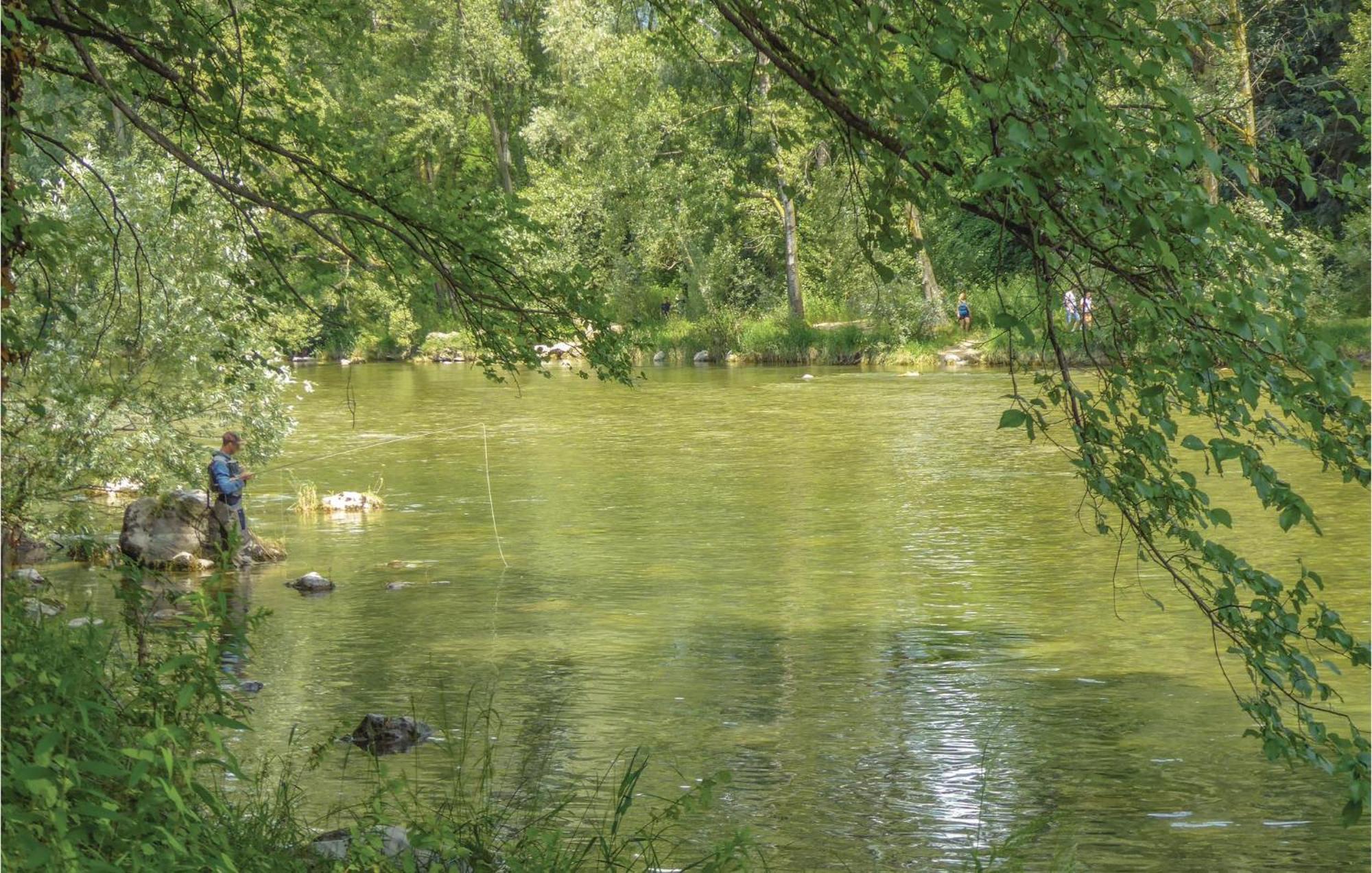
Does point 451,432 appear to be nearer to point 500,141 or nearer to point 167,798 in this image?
point 167,798

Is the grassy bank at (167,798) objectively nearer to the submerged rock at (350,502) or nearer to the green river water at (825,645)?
the green river water at (825,645)

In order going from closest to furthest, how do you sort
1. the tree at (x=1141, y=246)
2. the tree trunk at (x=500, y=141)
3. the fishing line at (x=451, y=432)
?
the tree at (x=1141, y=246) < the fishing line at (x=451, y=432) < the tree trunk at (x=500, y=141)

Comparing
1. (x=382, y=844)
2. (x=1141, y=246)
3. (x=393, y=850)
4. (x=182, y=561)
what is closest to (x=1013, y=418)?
(x=1141, y=246)

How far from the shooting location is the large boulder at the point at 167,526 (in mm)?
16750

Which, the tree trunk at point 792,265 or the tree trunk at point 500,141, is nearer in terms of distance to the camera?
the tree trunk at point 792,265

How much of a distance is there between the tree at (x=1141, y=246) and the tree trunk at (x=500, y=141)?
184 ft

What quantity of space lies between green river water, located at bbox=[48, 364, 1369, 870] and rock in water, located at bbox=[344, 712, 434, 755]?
15 centimetres

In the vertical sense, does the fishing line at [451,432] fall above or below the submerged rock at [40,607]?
below

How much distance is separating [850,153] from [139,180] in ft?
38.3

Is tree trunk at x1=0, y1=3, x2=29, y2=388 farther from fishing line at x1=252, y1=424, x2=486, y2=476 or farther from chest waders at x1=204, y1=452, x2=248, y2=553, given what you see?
fishing line at x1=252, y1=424, x2=486, y2=476

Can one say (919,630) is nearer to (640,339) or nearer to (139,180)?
(640,339)

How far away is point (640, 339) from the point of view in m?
9.07

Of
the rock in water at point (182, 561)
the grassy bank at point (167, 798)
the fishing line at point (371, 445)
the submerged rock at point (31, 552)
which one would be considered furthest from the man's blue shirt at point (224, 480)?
the grassy bank at point (167, 798)

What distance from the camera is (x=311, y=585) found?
15.4 metres
